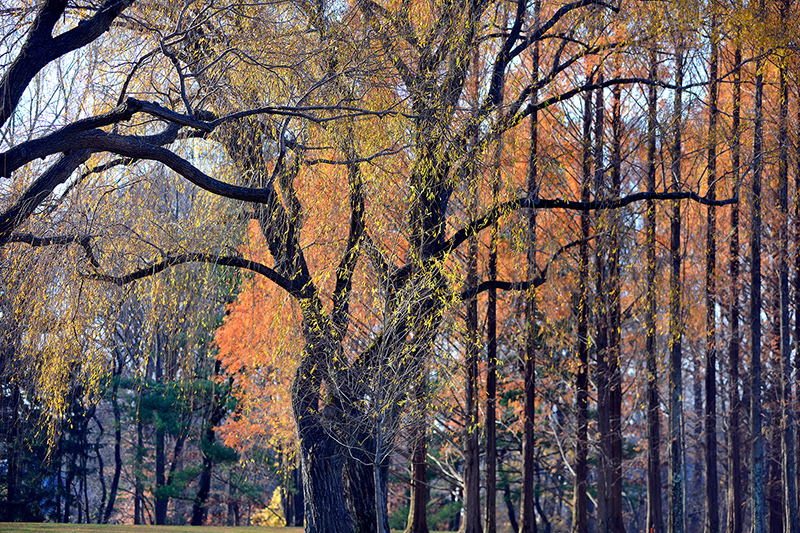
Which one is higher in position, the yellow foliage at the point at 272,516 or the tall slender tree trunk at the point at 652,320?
the tall slender tree trunk at the point at 652,320

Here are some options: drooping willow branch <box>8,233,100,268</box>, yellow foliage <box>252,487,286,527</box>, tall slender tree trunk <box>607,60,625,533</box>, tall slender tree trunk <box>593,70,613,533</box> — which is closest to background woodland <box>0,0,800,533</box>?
drooping willow branch <box>8,233,100,268</box>

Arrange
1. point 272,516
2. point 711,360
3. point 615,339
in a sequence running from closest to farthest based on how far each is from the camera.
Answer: point 615,339 → point 711,360 → point 272,516

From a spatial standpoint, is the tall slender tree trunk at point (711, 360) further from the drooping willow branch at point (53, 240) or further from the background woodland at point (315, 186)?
the drooping willow branch at point (53, 240)

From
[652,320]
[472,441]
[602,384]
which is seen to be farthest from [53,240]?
[602,384]

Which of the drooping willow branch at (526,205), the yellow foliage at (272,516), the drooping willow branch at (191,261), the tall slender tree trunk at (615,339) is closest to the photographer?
the drooping willow branch at (191,261)

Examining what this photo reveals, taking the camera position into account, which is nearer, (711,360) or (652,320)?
(652,320)

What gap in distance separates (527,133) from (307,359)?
7698 millimetres

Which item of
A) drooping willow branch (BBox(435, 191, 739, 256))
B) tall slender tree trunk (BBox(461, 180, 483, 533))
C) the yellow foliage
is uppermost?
drooping willow branch (BBox(435, 191, 739, 256))

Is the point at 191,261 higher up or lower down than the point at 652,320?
higher up

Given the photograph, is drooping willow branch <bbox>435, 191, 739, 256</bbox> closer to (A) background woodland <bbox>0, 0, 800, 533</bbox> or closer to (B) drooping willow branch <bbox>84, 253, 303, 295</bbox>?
(A) background woodland <bbox>0, 0, 800, 533</bbox>

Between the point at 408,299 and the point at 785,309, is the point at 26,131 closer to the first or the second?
the point at 408,299

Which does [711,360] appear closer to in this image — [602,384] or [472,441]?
[602,384]

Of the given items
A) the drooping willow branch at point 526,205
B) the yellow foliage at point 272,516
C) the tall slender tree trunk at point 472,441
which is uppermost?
the drooping willow branch at point 526,205

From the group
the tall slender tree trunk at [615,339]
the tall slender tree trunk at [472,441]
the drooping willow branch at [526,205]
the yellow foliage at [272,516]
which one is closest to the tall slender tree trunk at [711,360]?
the tall slender tree trunk at [615,339]
